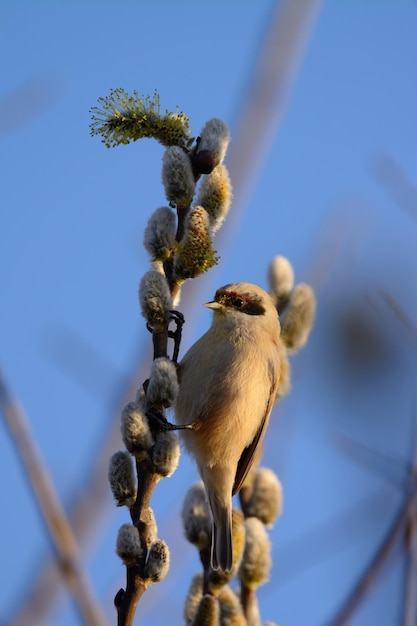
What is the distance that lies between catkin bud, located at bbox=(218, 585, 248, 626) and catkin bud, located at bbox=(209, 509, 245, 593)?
0.03m

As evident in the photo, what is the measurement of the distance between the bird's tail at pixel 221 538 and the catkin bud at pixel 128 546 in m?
0.53

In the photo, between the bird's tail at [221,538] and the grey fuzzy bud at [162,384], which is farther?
the bird's tail at [221,538]

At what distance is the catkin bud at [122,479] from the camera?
2.22 metres

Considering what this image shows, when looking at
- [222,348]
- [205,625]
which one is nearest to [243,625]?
[205,625]

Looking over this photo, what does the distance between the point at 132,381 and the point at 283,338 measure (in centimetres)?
107

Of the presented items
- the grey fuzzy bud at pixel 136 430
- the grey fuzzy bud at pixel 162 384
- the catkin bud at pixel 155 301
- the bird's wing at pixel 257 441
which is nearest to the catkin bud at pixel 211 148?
the catkin bud at pixel 155 301

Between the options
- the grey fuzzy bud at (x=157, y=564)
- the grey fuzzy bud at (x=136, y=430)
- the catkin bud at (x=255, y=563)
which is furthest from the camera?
the catkin bud at (x=255, y=563)

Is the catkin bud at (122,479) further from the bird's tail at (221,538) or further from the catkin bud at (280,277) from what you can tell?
the catkin bud at (280,277)

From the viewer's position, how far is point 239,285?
11.2ft

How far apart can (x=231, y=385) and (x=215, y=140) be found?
105 cm

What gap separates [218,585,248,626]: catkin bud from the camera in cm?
248

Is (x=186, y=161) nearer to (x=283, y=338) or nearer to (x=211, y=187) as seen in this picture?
(x=211, y=187)

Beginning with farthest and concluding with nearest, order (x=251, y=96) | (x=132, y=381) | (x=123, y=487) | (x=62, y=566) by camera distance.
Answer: (x=251, y=96) → (x=132, y=381) → (x=123, y=487) → (x=62, y=566)

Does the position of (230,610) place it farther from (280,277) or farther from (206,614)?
(280,277)
